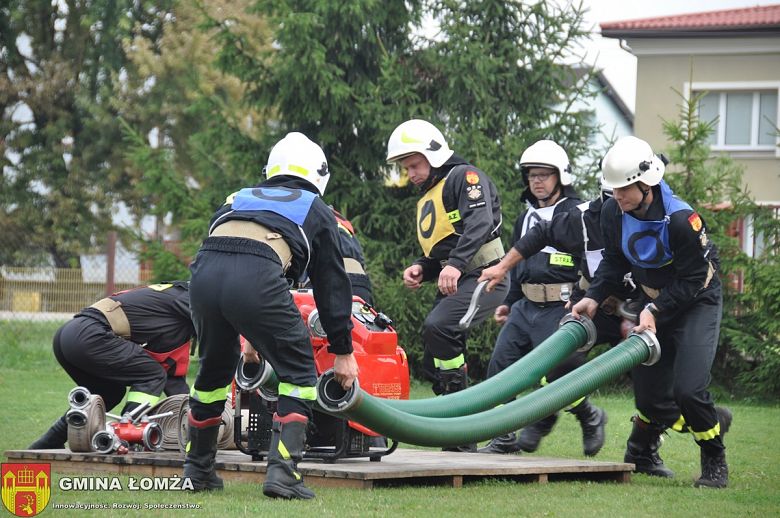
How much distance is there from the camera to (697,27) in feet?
94.6

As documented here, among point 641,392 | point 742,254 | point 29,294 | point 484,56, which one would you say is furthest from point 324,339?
point 29,294

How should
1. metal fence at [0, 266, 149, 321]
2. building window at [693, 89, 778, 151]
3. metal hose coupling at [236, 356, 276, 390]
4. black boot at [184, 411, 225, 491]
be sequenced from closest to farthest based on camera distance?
black boot at [184, 411, 225, 491], metal hose coupling at [236, 356, 276, 390], metal fence at [0, 266, 149, 321], building window at [693, 89, 778, 151]

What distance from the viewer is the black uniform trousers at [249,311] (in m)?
6.06

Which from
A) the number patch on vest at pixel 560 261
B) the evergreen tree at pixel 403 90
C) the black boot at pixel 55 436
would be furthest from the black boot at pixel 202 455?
the evergreen tree at pixel 403 90

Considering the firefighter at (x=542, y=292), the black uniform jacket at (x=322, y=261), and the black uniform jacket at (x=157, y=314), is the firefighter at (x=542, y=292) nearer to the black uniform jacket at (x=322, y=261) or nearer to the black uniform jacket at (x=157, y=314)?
the black uniform jacket at (x=157, y=314)

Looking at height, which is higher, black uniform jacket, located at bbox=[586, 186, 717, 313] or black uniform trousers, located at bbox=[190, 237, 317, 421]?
black uniform jacket, located at bbox=[586, 186, 717, 313]

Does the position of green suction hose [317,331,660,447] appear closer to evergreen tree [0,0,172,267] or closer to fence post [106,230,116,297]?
fence post [106,230,116,297]

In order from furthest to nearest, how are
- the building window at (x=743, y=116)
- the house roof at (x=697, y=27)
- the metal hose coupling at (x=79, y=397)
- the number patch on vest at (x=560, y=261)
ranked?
the building window at (x=743, y=116)
the house roof at (x=697, y=27)
the number patch on vest at (x=560, y=261)
the metal hose coupling at (x=79, y=397)

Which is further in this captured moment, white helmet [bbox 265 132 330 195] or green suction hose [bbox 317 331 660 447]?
white helmet [bbox 265 132 330 195]

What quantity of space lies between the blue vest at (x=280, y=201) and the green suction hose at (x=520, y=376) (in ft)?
5.51

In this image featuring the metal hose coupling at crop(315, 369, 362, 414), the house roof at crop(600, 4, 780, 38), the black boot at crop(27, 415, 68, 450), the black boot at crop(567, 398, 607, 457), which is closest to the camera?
the metal hose coupling at crop(315, 369, 362, 414)

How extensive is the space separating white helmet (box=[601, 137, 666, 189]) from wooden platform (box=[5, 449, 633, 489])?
5.73ft

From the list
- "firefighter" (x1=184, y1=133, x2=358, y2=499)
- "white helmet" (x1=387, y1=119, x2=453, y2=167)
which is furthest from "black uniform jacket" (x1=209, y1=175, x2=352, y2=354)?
"white helmet" (x1=387, y1=119, x2=453, y2=167)

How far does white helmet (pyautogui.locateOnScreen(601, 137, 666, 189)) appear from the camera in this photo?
7.07m
